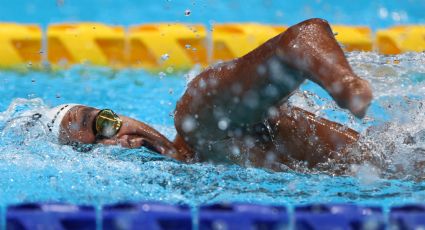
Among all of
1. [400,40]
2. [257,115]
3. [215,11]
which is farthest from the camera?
[215,11]

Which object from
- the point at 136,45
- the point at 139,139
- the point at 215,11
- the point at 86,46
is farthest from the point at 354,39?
the point at 139,139

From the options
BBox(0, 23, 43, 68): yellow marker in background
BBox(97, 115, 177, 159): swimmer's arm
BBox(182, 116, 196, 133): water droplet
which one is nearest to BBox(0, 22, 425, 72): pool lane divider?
BBox(0, 23, 43, 68): yellow marker in background

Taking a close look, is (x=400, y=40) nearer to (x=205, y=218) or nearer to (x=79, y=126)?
(x=79, y=126)

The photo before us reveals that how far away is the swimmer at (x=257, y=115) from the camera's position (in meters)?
1.61

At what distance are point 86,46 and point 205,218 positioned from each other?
116 inches

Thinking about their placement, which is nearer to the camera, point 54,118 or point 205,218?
point 205,218

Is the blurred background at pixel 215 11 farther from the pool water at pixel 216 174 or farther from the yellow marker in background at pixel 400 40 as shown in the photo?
the pool water at pixel 216 174

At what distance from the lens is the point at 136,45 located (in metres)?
4.18

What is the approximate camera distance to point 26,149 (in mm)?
2293

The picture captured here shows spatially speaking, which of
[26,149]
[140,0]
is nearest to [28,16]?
[140,0]

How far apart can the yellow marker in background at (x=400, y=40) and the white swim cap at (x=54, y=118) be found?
95.0 inches

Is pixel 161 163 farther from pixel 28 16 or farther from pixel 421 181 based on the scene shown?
pixel 28 16

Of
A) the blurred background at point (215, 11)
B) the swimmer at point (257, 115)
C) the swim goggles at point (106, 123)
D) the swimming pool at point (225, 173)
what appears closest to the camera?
the swimmer at point (257, 115)

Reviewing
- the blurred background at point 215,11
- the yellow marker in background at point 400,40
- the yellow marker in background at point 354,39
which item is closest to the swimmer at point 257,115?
the yellow marker in background at point 354,39
